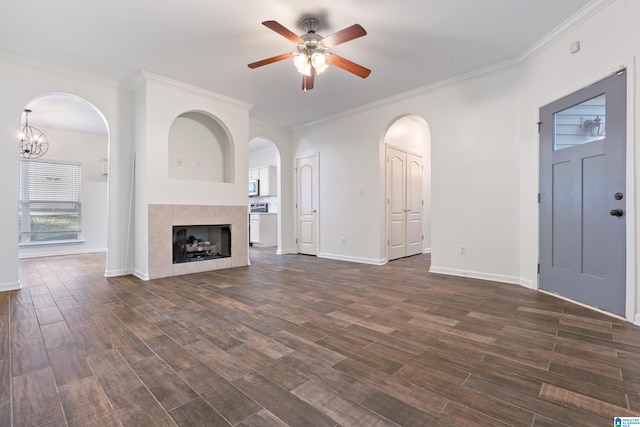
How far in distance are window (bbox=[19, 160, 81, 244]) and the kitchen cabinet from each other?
13.2 ft

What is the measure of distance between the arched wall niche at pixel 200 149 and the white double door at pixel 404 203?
294cm

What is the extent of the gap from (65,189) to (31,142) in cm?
122

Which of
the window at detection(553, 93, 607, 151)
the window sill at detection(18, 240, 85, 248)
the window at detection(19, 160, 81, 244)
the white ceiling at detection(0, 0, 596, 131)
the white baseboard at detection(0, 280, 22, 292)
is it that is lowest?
the white baseboard at detection(0, 280, 22, 292)

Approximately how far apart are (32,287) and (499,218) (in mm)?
6073

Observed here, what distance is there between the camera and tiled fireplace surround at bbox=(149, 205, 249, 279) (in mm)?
4176

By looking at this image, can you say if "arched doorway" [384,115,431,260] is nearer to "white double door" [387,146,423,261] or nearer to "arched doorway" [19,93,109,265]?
"white double door" [387,146,423,261]

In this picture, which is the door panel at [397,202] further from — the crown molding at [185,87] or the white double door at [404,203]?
the crown molding at [185,87]

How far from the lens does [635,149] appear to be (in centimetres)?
243

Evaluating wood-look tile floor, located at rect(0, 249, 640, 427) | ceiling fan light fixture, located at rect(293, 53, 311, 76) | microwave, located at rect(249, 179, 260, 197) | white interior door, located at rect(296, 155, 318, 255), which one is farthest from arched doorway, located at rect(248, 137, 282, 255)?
wood-look tile floor, located at rect(0, 249, 640, 427)

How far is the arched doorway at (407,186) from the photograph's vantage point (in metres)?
5.59

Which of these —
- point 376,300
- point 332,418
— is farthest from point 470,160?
point 332,418

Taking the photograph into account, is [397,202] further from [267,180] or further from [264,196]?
[264,196]

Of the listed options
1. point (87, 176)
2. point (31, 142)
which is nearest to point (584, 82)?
point (31, 142)

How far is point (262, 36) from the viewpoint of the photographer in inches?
125
